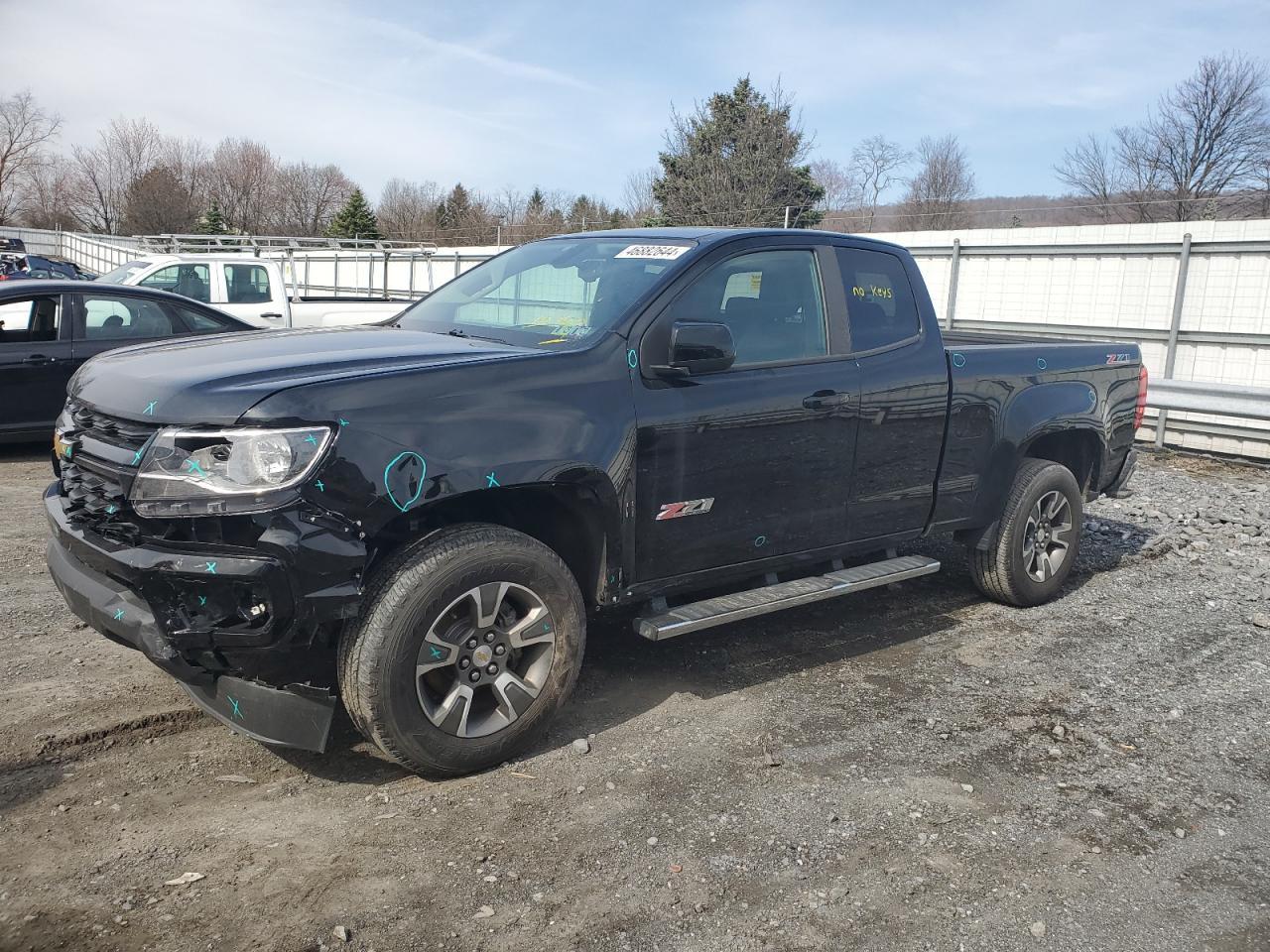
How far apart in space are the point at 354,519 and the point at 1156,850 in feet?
9.50

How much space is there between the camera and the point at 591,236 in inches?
198

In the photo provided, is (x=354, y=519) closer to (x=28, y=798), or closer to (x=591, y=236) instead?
(x=28, y=798)

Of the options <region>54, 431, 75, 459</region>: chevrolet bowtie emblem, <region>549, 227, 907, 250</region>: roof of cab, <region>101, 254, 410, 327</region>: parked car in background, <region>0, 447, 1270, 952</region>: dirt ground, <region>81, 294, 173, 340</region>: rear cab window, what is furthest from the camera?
<region>101, 254, 410, 327</region>: parked car in background

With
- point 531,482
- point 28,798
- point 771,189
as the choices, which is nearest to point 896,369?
point 531,482

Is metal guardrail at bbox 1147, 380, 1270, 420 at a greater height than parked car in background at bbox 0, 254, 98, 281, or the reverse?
parked car in background at bbox 0, 254, 98, 281

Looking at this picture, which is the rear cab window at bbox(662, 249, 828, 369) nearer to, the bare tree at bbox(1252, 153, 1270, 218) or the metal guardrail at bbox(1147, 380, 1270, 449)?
the metal guardrail at bbox(1147, 380, 1270, 449)

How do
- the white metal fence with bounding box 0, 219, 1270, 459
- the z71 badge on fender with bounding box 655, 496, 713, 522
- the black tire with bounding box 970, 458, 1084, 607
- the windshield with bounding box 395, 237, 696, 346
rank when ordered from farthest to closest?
the white metal fence with bounding box 0, 219, 1270, 459, the black tire with bounding box 970, 458, 1084, 607, the windshield with bounding box 395, 237, 696, 346, the z71 badge on fender with bounding box 655, 496, 713, 522

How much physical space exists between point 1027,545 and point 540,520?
329cm

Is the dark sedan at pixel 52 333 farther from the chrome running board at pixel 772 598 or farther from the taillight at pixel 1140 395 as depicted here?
the taillight at pixel 1140 395

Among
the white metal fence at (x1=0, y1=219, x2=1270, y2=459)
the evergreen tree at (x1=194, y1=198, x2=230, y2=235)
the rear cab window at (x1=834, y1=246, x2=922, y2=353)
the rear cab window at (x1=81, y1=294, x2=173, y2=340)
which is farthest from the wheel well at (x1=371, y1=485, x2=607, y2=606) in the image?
the evergreen tree at (x1=194, y1=198, x2=230, y2=235)

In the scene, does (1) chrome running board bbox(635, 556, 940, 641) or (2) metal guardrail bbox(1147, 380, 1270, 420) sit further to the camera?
(2) metal guardrail bbox(1147, 380, 1270, 420)

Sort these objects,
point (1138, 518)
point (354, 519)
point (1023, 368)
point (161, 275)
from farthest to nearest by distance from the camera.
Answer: point (161, 275)
point (1138, 518)
point (1023, 368)
point (354, 519)

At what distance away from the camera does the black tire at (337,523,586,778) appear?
3.36 meters

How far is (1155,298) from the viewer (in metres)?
12.6
